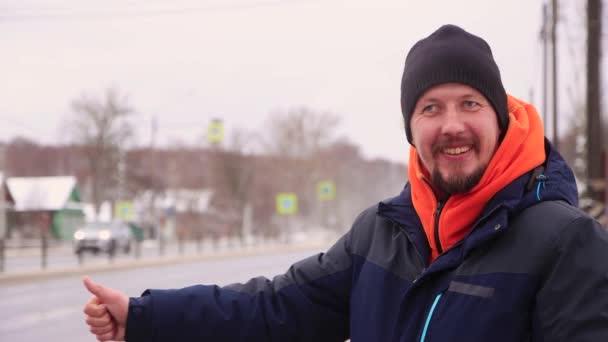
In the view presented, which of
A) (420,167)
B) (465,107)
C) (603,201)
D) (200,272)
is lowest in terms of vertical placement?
(200,272)

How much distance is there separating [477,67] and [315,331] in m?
1.06

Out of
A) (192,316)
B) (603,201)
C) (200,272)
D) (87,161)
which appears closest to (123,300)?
(192,316)

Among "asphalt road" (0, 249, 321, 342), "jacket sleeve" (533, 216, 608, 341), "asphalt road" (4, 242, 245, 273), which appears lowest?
"asphalt road" (4, 242, 245, 273)

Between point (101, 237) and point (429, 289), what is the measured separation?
34049 mm

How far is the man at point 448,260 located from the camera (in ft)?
7.11

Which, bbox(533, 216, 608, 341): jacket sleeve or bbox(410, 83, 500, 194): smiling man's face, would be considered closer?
bbox(533, 216, 608, 341): jacket sleeve

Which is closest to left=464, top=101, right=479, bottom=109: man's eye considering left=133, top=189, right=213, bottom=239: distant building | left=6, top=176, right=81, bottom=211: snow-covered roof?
left=6, top=176, right=81, bottom=211: snow-covered roof

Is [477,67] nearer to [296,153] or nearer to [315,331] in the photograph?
[315,331]

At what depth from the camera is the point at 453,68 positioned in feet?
8.23

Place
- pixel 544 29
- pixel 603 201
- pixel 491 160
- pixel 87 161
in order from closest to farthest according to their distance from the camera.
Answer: pixel 491 160 < pixel 603 201 < pixel 544 29 < pixel 87 161

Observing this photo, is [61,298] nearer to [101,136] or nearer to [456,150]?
[456,150]

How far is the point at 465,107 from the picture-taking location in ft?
8.21

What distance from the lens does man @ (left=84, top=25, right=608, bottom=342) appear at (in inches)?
85.3

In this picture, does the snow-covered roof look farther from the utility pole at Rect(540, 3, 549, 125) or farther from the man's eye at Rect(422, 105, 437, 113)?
the man's eye at Rect(422, 105, 437, 113)
